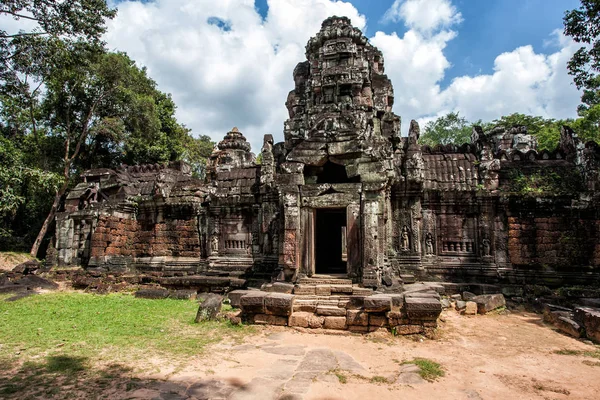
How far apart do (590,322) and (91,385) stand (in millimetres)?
7752

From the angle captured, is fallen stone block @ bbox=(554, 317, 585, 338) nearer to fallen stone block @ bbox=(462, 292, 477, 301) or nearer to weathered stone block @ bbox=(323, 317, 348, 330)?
fallen stone block @ bbox=(462, 292, 477, 301)

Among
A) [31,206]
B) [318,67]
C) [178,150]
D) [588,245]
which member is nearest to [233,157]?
[318,67]

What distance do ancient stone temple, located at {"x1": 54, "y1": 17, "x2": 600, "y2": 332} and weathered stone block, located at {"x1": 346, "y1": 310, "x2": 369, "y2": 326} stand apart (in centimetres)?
112

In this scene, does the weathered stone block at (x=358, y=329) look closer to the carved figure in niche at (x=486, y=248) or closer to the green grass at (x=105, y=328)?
the green grass at (x=105, y=328)

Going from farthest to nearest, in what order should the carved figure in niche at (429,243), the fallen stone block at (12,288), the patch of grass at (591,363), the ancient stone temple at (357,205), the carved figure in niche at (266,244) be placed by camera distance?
the carved figure in niche at (266,244) < the carved figure in niche at (429,243) < the fallen stone block at (12,288) < the ancient stone temple at (357,205) < the patch of grass at (591,363)

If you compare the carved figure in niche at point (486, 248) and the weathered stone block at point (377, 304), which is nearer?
the weathered stone block at point (377, 304)

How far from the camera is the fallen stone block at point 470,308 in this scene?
7.88m

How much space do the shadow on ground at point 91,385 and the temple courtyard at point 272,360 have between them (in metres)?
0.01

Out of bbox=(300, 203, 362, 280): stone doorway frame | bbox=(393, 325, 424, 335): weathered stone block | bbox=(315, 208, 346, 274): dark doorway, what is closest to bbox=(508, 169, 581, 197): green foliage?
bbox=(315, 208, 346, 274): dark doorway

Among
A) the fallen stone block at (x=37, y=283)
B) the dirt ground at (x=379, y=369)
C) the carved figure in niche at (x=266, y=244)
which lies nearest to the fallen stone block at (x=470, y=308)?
the dirt ground at (x=379, y=369)

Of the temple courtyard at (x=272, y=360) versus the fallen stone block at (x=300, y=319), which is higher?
the fallen stone block at (x=300, y=319)

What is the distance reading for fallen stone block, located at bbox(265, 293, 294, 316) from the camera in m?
6.45

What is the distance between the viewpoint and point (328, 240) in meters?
10.9

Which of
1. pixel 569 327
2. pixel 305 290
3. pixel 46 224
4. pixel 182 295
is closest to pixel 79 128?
pixel 46 224
